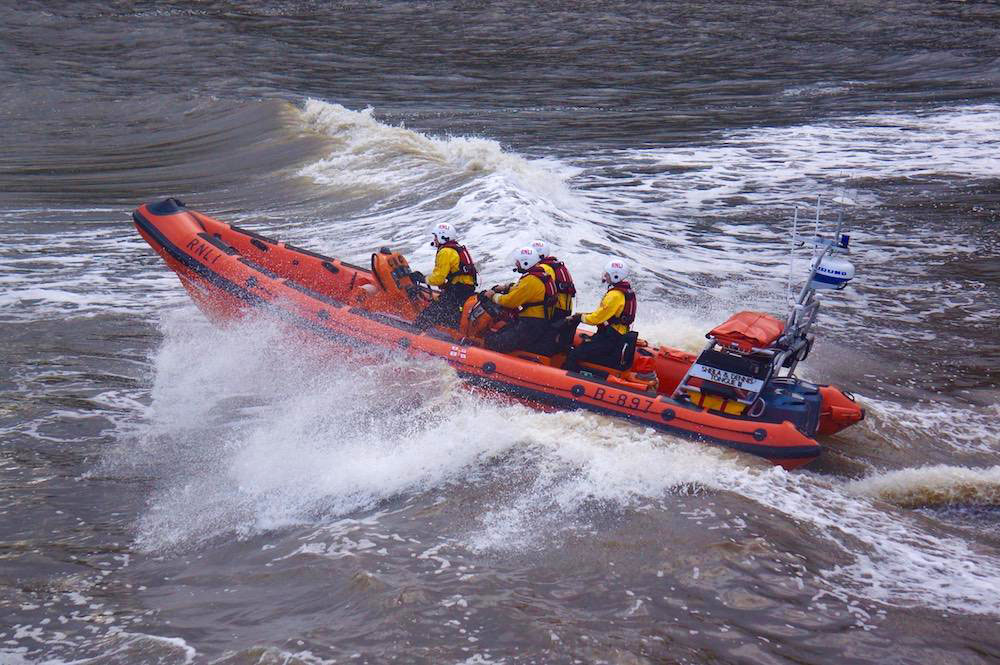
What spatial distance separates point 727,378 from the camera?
6426 millimetres

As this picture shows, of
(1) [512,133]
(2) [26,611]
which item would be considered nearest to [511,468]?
(2) [26,611]

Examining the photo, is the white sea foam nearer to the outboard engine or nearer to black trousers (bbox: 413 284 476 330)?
the outboard engine

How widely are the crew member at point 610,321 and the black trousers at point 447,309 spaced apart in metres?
0.91

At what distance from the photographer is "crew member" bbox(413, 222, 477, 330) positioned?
735cm

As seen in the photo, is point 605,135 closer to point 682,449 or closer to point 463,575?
point 682,449

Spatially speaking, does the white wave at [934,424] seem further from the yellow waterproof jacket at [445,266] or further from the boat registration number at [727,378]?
the yellow waterproof jacket at [445,266]

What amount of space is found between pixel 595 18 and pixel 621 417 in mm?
24402

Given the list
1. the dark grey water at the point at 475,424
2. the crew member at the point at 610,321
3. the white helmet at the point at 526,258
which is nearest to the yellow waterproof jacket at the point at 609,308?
the crew member at the point at 610,321

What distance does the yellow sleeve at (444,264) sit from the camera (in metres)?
7.34

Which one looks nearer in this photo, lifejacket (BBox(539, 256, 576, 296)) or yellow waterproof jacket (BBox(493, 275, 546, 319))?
yellow waterproof jacket (BBox(493, 275, 546, 319))

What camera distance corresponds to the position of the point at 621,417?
6.45m

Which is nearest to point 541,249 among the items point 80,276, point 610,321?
point 610,321

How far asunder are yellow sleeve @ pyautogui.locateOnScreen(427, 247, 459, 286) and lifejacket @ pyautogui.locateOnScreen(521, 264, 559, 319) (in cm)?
71

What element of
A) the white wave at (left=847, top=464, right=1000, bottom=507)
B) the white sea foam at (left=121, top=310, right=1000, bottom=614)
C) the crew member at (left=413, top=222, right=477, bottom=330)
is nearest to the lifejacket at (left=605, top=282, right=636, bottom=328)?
the white sea foam at (left=121, top=310, right=1000, bottom=614)
